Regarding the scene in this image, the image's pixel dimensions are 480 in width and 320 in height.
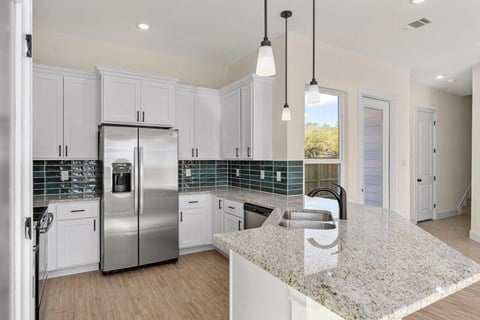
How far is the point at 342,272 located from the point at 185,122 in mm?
3421

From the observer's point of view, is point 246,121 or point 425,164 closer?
point 246,121

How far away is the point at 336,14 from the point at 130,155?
2.83 m

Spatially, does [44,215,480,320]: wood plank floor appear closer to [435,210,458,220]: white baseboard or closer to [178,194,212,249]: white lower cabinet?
[178,194,212,249]: white lower cabinet

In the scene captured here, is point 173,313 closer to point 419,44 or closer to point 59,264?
point 59,264

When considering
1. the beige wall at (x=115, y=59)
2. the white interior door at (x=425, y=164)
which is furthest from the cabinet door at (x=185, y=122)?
the white interior door at (x=425, y=164)

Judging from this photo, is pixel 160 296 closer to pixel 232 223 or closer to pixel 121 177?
pixel 232 223

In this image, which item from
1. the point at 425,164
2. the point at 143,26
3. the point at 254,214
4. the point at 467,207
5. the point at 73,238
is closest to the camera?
the point at 254,214

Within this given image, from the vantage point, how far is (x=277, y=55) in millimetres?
3652

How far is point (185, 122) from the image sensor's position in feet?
13.6

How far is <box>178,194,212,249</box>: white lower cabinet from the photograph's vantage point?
149 inches

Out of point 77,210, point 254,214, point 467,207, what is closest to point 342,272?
point 254,214

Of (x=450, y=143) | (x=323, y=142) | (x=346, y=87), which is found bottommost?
(x=323, y=142)

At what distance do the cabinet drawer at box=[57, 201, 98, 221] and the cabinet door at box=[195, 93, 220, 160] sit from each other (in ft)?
5.18

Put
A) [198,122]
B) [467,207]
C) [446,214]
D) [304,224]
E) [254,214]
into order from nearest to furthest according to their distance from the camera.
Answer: [304,224]
[254,214]
[198,122]
[446,214]
[467,207]
